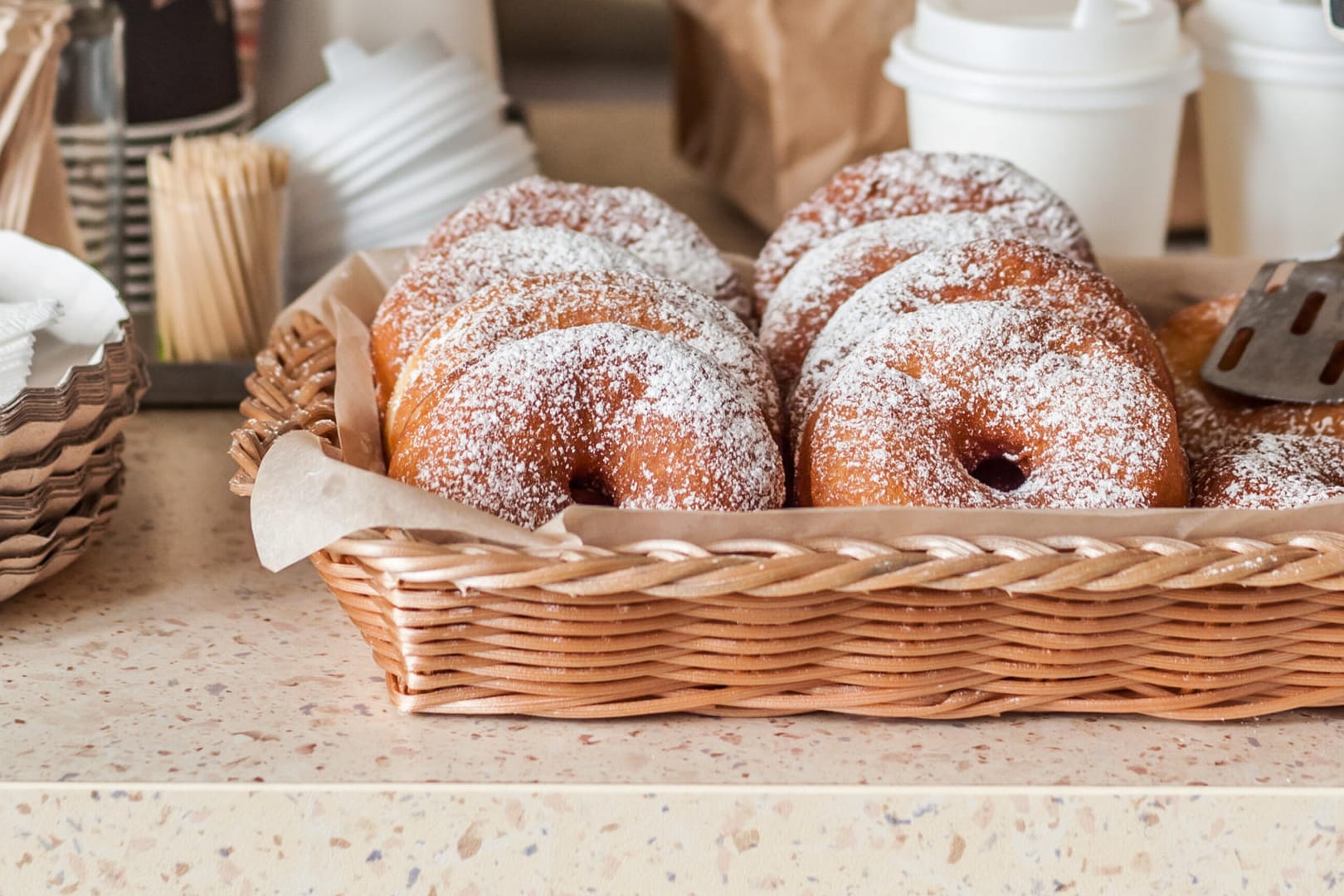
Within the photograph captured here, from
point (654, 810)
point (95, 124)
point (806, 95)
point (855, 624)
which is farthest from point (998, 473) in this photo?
point (95, 124)

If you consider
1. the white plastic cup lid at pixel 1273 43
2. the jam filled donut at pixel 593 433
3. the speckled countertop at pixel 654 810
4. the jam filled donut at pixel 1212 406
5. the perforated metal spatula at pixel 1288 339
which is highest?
the white plastic cup lid at pixel 1273 43

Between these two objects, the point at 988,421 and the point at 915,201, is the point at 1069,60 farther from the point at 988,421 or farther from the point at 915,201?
the point at 988,421

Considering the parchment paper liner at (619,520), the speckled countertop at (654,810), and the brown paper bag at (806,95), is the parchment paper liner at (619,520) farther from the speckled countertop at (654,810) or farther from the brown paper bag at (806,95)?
the brown paper bag at (806,95)

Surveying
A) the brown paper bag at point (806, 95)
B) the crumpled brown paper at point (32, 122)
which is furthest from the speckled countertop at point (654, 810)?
the brown paper bag at point (806, 95)

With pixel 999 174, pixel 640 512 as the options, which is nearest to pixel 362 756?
pixel 640 512

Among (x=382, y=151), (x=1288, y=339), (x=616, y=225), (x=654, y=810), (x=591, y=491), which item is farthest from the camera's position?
(x=382, y=151)

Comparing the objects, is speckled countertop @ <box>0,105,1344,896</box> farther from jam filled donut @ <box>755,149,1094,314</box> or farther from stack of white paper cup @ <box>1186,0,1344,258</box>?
stack of white paper cup @ <box>1186,0,1344,258</box>

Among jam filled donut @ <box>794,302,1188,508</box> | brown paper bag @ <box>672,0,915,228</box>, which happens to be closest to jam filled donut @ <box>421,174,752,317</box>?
jam filled donut @ <box>794,302,1188,508</box>
